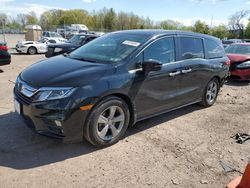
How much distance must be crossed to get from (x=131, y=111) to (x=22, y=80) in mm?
1711

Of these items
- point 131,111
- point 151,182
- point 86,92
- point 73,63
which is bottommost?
point 151,182

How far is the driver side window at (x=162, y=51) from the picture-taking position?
14.5 feet

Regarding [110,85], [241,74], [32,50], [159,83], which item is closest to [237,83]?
[241,74]

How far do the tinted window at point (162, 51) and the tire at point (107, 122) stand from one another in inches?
37.1

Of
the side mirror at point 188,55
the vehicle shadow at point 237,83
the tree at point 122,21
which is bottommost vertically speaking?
the vehicle shadow at point 237,83

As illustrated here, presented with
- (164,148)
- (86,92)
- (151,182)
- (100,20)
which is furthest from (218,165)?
(100,20)

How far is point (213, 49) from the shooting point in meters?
6.14

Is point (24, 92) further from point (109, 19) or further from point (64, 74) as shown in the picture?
point (109, 19)

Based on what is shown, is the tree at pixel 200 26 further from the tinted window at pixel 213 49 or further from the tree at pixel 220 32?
the tinted window at pixel 213 49

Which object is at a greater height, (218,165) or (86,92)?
(86,92)

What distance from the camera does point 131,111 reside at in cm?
426

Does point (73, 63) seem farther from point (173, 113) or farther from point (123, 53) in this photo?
point (173, 113)

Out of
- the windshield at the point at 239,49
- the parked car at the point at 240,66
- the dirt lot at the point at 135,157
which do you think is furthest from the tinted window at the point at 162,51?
the windshield at the point at 239,49

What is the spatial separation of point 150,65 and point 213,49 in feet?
8.78
